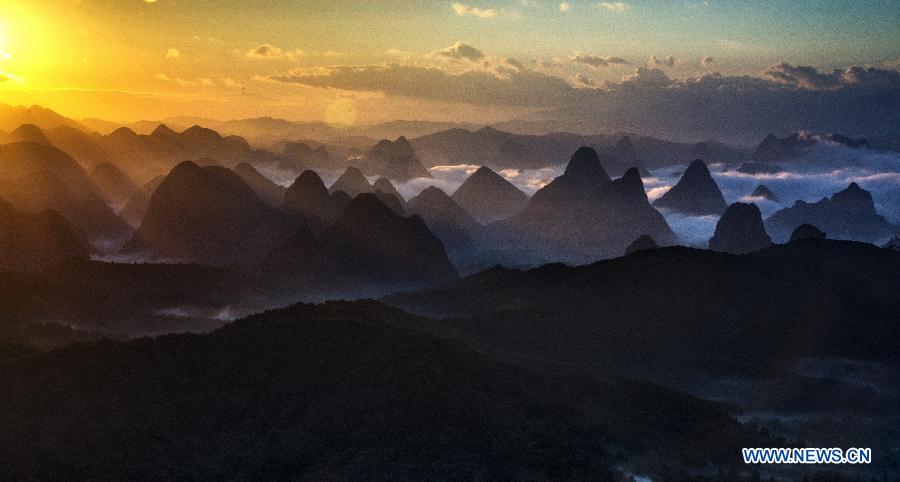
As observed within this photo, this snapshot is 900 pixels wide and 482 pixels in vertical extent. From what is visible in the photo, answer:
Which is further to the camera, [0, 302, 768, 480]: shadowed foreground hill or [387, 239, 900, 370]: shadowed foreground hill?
[387, 239, 900, 370]: shadowed foreground hill

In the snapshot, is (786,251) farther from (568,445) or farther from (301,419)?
(301,419)

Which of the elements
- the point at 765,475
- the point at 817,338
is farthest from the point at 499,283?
the point at 765,475

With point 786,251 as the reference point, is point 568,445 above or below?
below

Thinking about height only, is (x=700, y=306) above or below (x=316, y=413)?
above

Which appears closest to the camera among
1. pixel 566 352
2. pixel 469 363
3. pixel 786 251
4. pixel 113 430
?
pixel 113 430

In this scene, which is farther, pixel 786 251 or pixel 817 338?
pixel 786 251

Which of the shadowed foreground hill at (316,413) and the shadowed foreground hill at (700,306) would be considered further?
the shadowed foreground hill at (700,306)

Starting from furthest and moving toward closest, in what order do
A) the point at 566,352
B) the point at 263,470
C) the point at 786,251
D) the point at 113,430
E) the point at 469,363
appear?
the point at 786,251
the point at 566,352
the point at 469,363
the point at 113,430
the point at 263,470

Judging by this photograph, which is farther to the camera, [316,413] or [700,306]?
[700,306]
